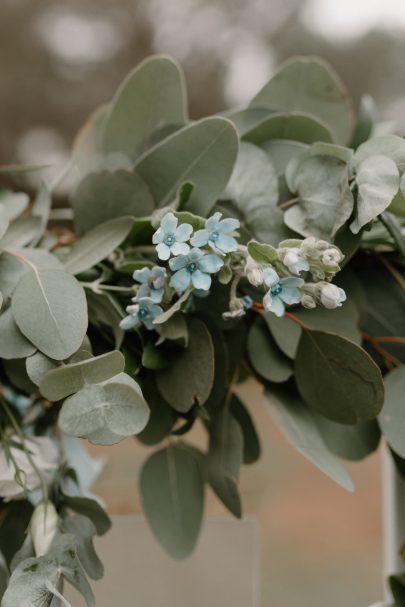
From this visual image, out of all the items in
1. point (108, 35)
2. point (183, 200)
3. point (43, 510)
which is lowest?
point (108, 35)

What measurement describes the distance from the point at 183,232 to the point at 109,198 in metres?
0.10

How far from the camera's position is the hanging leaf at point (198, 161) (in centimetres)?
26

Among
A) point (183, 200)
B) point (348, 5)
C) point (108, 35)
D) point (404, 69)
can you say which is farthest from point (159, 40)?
point (183, 200)

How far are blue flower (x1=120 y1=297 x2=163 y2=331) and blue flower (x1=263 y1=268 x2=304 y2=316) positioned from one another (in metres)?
0.05

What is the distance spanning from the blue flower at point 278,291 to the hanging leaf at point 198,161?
65 mm

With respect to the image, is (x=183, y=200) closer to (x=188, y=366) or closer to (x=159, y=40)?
(x=188, y=366)

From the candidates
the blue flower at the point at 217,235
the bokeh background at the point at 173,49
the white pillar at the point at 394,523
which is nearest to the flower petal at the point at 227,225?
the blue flower at the point at 217,235

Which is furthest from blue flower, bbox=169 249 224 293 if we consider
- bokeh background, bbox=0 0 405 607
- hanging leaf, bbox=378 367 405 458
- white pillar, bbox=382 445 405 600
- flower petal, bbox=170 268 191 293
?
bokeh background, bbox=0 0 405 607

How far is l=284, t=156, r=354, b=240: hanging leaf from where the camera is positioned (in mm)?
235

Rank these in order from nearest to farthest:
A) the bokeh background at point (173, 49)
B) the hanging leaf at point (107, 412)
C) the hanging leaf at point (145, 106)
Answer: the hanging leaf at point (107, 412) < the hanging leaf at point (145, 106) < the bokeh background at point (173, 49)

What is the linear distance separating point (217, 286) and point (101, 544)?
0.53 feet

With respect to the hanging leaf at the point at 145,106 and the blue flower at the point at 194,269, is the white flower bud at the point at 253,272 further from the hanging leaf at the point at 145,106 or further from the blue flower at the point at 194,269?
the hanging leaf at the point at 145,106

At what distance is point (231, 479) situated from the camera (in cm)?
28

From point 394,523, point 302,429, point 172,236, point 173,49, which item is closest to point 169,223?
point 172,236
